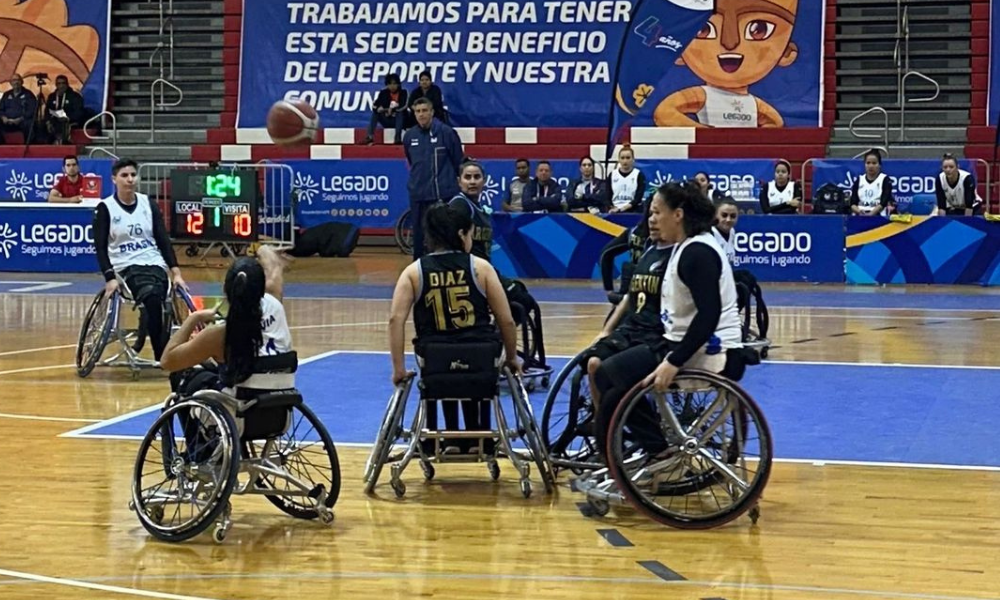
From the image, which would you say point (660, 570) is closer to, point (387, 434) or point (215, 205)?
point (387, 434)

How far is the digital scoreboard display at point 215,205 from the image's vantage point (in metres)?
21.4

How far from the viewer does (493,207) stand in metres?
22.8

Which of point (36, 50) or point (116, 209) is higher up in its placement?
point (36, 50)

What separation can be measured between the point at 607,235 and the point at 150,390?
9.50 m

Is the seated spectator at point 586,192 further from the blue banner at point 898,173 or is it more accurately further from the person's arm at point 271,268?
the person's arm at point 271,268

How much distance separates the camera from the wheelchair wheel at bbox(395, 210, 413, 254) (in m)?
22.9

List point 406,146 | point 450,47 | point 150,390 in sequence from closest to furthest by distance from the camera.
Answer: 1. point 150,390
2. point 406,146
3. point 450,47

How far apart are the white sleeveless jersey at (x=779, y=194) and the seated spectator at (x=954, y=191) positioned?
179cm

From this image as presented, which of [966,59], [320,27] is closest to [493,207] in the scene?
[320,27]

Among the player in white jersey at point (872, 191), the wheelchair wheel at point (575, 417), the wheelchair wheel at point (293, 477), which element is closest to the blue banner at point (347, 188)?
the player in white jersey at point (872, 191)

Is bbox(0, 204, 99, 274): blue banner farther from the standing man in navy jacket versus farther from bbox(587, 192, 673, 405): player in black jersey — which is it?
bbox(587, 192, 673, 405): player in black jersey

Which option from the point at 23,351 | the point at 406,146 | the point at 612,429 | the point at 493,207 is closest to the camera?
the point at 612,429

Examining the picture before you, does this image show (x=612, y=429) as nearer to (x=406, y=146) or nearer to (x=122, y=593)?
(x=122, y=593)

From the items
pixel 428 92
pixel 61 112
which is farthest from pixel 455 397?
pixel 61 112
